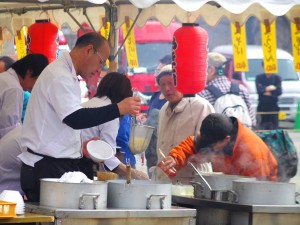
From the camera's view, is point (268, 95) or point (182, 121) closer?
point (182, 121)

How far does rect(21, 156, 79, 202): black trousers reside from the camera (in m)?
5.34

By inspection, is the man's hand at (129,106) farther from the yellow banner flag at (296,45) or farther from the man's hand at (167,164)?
the yellow banner flag at (296,45)

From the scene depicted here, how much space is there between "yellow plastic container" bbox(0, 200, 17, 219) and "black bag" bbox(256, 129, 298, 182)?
2.30 meters

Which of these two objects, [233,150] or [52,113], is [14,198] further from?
[233,150]

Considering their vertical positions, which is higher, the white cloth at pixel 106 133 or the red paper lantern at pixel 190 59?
the red paper lantern at pixel 190 59

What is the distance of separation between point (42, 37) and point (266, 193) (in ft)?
14.5

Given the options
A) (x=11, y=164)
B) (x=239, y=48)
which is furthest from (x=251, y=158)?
(x=239, y=48)

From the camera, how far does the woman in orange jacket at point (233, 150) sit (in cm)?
578

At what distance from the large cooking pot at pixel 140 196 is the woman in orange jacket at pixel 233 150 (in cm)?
96

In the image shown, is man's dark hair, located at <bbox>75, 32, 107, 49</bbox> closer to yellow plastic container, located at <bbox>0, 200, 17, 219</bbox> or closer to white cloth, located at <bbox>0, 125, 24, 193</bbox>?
white cloth, located at <bbox>0, 125, 24, 193</bbox>

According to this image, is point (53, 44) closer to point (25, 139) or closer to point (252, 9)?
point (252, 9)

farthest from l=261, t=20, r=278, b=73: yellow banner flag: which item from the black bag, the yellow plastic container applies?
the yellow plastic container

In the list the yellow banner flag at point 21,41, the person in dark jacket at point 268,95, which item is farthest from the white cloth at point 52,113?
the person in dark jacket at point 268,95

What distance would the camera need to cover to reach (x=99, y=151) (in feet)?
18.5
